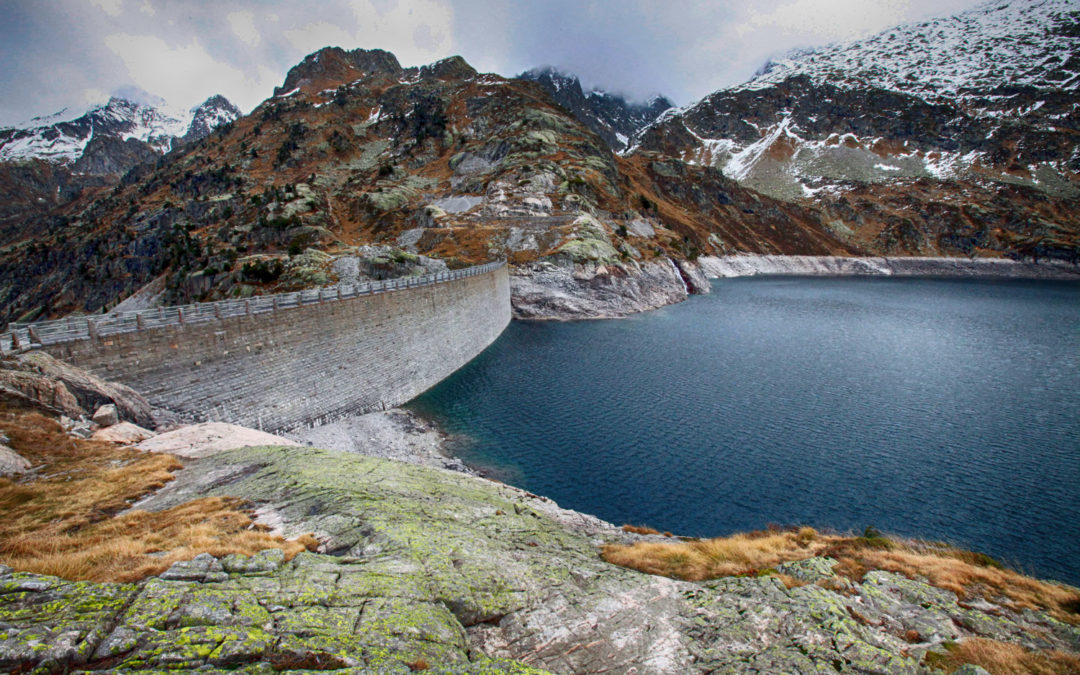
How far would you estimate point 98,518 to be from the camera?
36.0 ft

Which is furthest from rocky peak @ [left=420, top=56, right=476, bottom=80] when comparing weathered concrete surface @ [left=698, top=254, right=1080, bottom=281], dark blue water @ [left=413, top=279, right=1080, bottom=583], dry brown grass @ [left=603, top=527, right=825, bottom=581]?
dry brown grass @ [left=603, top=527, right=825, bottom=581]

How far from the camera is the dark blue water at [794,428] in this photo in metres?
21.1

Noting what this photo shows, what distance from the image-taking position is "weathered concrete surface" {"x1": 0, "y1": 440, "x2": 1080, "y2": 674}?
577 cm

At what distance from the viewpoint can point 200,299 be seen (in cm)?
5897

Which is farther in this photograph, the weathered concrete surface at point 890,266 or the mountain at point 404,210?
the weathered concrete surface at point 890,266

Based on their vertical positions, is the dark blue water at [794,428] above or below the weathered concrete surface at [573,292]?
below

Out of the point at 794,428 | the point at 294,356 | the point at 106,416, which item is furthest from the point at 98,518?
the point at 794,428

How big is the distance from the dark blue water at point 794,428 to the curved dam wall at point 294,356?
13.9 feet

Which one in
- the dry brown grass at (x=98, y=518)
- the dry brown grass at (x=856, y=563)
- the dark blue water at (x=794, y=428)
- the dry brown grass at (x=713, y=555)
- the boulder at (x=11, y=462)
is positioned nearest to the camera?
the dry brown grass at (x=98, y=518)

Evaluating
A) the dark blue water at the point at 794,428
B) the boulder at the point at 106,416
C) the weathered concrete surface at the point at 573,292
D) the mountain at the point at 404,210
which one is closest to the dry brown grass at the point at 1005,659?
the dark blue water at the point at 794,428

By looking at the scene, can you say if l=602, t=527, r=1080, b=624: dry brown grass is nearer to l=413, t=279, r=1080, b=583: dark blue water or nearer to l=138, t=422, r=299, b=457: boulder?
l=413, t=279, r=1080, b=583: dark blue water

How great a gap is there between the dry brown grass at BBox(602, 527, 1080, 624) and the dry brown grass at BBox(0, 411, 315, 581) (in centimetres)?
957

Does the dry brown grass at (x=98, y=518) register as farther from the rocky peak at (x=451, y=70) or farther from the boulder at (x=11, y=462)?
the rocky peak at (x=451, y=70)

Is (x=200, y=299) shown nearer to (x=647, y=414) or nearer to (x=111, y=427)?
(x=111, y=427)
